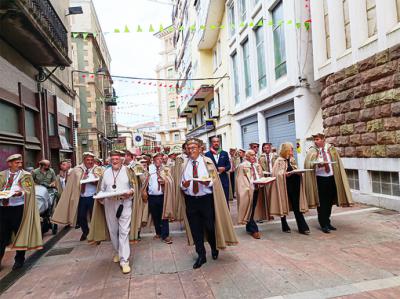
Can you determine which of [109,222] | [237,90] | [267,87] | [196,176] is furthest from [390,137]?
[237,90]

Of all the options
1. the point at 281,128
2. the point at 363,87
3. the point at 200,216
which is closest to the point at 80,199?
the point at 200,216

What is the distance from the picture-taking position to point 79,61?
30141 millimetres

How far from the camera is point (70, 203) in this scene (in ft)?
24.9

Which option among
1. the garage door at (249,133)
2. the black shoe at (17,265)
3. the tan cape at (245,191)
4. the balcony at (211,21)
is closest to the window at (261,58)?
the garage door at (249,133)

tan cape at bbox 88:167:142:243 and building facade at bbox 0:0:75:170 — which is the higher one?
building facade at bbox 0:0:75:170

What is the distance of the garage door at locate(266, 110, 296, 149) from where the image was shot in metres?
13.1

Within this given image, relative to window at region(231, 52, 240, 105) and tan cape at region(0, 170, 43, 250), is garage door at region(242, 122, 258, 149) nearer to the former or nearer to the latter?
window at region(231, 52, 240, 105)

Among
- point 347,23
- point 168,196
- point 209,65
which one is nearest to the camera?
point 168,196

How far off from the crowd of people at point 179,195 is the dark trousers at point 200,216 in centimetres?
1

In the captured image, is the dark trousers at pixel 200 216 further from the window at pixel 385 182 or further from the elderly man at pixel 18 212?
the window at pixel 385 182

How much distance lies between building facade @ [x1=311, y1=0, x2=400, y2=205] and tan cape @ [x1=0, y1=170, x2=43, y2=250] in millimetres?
7347

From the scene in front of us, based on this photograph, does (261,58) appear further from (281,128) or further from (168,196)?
(168,196)

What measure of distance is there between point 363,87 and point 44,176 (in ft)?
26.4

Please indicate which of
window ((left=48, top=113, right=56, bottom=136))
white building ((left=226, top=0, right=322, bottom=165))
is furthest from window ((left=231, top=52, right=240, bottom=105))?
window ((left=48, top=113, right=56, bottom=136))
